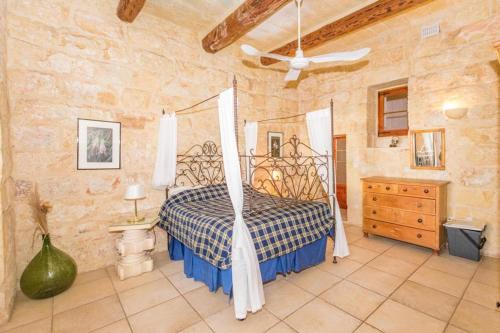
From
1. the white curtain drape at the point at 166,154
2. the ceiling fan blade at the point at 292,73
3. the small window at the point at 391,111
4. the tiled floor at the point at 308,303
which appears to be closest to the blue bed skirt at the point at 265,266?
the tiled floor at the point at 308,303

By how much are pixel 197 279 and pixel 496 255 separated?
4.09 m

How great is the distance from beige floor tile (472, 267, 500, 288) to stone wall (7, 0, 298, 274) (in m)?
4.21

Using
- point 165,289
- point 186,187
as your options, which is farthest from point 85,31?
point 165,289

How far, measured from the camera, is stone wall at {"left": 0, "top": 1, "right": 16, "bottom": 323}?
6.96 feet

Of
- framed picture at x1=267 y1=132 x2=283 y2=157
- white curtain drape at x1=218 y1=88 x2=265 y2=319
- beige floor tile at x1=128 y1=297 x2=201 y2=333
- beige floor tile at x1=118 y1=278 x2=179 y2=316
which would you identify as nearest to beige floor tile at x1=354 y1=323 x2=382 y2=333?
white curtain drape at x1=218 y1=88 x2=265 y2=319

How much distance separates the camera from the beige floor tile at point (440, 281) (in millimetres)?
2592

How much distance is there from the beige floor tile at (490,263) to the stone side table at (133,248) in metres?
4.35

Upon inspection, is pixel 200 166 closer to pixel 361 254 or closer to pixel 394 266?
pixel 361 254

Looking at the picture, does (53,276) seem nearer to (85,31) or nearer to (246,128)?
(85,31)

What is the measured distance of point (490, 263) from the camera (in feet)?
10.4

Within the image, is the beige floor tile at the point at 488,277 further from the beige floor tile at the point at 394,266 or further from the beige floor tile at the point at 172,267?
the beige floor tile at the point at 172,267

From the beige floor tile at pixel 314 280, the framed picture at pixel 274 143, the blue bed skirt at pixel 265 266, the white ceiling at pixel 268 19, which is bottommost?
the beige floor tile at pixel 314 280

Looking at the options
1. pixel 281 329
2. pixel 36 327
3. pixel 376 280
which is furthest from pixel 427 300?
pixel 36 327

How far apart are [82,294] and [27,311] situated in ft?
1.46
